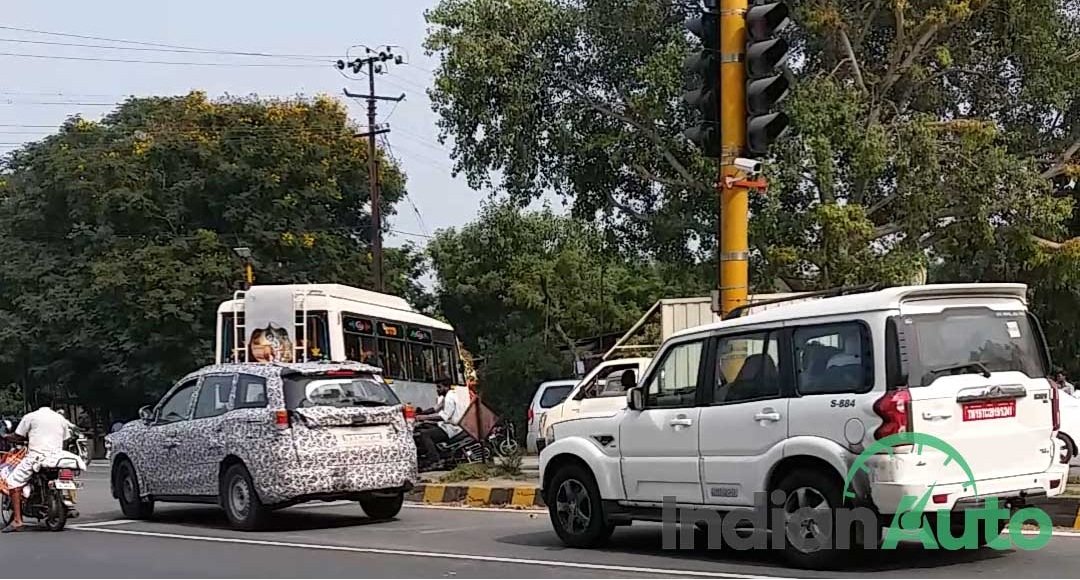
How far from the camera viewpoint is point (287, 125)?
134 feet

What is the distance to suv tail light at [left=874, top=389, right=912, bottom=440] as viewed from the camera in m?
8.96

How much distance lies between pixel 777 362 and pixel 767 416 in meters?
0.43

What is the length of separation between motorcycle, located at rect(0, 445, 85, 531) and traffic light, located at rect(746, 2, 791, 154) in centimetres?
814

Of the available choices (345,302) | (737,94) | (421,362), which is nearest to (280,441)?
(737,94)

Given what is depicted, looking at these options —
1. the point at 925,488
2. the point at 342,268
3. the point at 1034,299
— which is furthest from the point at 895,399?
the point at 342,268

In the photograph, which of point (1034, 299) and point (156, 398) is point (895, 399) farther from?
point (156, 398)

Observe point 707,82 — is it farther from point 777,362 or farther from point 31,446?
point 31,446

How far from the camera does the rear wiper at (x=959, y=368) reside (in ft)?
30.1

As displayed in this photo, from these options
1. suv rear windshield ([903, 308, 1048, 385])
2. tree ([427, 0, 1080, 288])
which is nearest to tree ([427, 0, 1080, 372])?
tree ([427, 0, 1080, 288])

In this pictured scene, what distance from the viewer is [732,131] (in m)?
12.1

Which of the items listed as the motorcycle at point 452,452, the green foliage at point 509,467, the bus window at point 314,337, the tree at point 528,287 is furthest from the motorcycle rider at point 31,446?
the tree at point 528,287

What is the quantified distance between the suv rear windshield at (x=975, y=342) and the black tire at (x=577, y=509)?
3281mm

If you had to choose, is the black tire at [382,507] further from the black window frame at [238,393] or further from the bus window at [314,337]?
the bus window at [314,337]

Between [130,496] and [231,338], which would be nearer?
[130,496]
